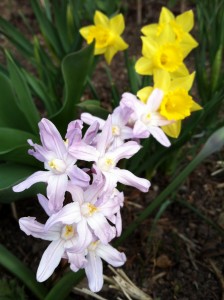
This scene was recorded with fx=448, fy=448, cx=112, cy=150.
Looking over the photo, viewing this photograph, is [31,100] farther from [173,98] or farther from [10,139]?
[173,98]

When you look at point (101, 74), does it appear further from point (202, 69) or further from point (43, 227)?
point (43, 227)

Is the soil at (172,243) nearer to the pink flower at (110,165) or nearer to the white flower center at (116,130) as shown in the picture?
the white flower center at (116,130)

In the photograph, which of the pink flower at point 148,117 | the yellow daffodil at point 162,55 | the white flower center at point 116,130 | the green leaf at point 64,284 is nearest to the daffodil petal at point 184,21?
the yellow daffodil at point 162,55

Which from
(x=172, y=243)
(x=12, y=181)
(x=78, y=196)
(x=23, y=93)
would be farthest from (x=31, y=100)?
(x=172, y=243)

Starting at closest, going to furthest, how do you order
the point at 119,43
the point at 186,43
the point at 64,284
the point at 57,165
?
1. the point at 57,165
2. the point at 64,284
3. the point at 186,43
4. the point at 119,43

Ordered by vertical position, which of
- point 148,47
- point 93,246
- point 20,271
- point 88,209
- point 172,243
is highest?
point 148,47

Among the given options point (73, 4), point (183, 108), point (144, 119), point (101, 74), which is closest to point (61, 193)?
point (144, 119)
